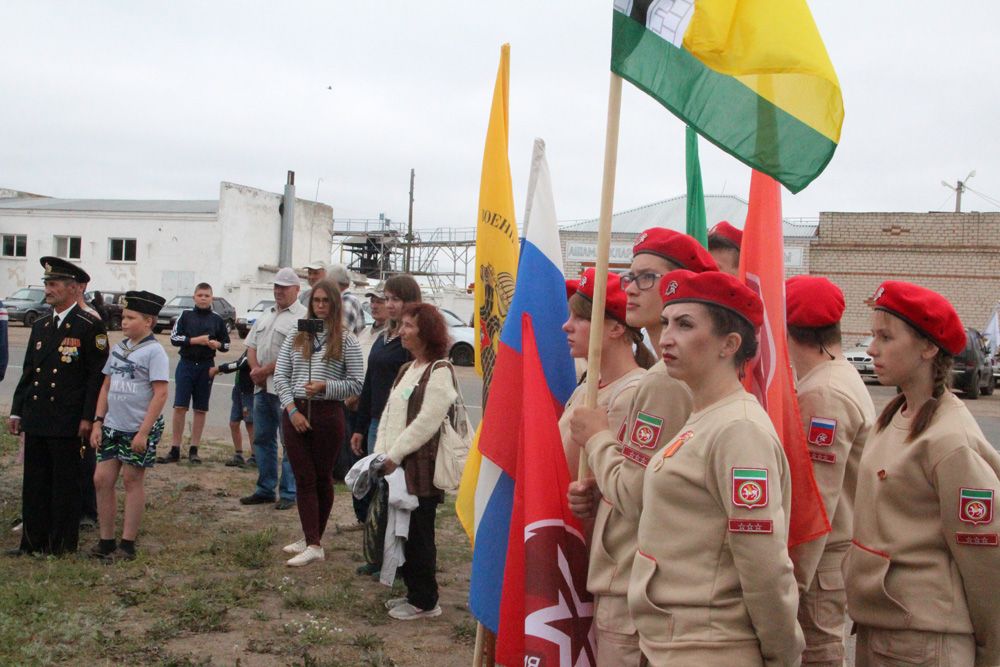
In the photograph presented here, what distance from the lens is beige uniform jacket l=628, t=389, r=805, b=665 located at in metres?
2.24

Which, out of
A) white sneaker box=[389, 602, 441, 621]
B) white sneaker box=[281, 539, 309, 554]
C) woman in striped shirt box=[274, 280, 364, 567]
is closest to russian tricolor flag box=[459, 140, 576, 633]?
white sneaker box=[389, 602, 441, 621]

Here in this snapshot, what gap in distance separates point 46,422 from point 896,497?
5.42 metres

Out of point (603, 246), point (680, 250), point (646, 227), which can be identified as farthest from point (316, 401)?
point (646, 227)

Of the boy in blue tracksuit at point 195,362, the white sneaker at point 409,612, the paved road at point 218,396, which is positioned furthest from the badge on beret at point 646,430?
the paved road at point 218,396

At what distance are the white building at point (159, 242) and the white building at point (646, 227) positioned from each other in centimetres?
Answer: 1560

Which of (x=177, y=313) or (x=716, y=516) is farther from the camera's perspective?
(x=177, y=313)

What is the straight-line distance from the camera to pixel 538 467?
3154 millimetres

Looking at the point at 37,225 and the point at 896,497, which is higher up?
the point at 37,225

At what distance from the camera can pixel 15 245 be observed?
1764 inches

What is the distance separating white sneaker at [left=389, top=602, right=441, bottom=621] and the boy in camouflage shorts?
2.06 metres

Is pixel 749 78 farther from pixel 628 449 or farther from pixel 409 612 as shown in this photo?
pixel 409 612

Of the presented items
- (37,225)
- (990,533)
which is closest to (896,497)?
(990,533)

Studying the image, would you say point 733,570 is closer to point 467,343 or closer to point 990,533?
point 990,533

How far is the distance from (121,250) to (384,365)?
41.3 m
